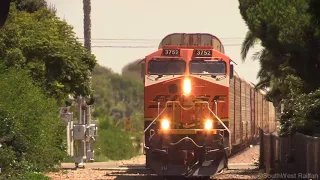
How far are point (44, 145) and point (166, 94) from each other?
4138 mm

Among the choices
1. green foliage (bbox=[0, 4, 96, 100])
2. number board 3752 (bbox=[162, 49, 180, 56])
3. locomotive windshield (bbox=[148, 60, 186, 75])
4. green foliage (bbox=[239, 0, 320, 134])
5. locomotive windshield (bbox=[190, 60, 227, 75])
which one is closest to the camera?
green foliage (bbox=[239, 0, 320, 134])

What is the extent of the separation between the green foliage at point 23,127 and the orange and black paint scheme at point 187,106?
10.7ft

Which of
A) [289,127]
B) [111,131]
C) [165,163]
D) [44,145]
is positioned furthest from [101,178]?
[111,131]

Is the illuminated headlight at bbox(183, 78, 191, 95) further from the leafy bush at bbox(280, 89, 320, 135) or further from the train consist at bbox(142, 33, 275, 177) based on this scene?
the leafy bush at bbox(280, 89, 320, 135)

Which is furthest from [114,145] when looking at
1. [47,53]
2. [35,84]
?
[35,84]

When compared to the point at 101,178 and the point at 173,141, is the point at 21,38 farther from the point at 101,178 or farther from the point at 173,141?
the point at 173,141

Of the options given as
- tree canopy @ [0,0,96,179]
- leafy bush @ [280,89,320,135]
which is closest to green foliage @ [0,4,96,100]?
tree canopy @ [0,0,96,179]

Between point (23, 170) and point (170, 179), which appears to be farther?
point (170, 179)

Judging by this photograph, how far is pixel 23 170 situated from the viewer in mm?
17453

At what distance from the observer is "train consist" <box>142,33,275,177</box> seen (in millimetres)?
18312

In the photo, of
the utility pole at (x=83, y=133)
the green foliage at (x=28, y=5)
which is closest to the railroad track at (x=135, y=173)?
the utility pole at (x=83, y=133)

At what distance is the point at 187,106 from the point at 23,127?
4.66 meters

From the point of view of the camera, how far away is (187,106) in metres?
19.0

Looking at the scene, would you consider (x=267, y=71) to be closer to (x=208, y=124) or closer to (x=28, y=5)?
(x=28, y=5)
